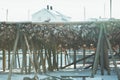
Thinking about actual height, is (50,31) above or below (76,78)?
above

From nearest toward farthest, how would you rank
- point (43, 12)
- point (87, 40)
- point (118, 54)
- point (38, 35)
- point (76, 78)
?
point (76, 78) → point (38, 35) → point (87, 40) → point (118, 54) → point (43, 12)

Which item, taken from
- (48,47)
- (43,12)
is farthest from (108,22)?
(43,12)

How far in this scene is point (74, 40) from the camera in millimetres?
21562

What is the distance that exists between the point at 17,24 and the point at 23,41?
1012mm

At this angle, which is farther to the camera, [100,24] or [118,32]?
[118,32]

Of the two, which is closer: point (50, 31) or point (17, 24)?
point (17, 24)

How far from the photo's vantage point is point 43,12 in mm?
49938

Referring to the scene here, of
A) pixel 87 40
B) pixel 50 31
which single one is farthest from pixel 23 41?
pixel 87 40

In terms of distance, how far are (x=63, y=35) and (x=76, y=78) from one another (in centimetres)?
467

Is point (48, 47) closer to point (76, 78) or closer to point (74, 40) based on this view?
point (74, 40)

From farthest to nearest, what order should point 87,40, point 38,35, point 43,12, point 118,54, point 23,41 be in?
point 43,12 → point 118,54 → point 87,40 → point 38,35 → point 23,41

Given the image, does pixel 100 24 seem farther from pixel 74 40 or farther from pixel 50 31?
pixel 74 40

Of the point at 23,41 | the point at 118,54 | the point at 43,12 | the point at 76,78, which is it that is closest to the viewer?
the point at 76,78

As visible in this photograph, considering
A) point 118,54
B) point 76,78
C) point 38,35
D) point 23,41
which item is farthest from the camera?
point 118,54
